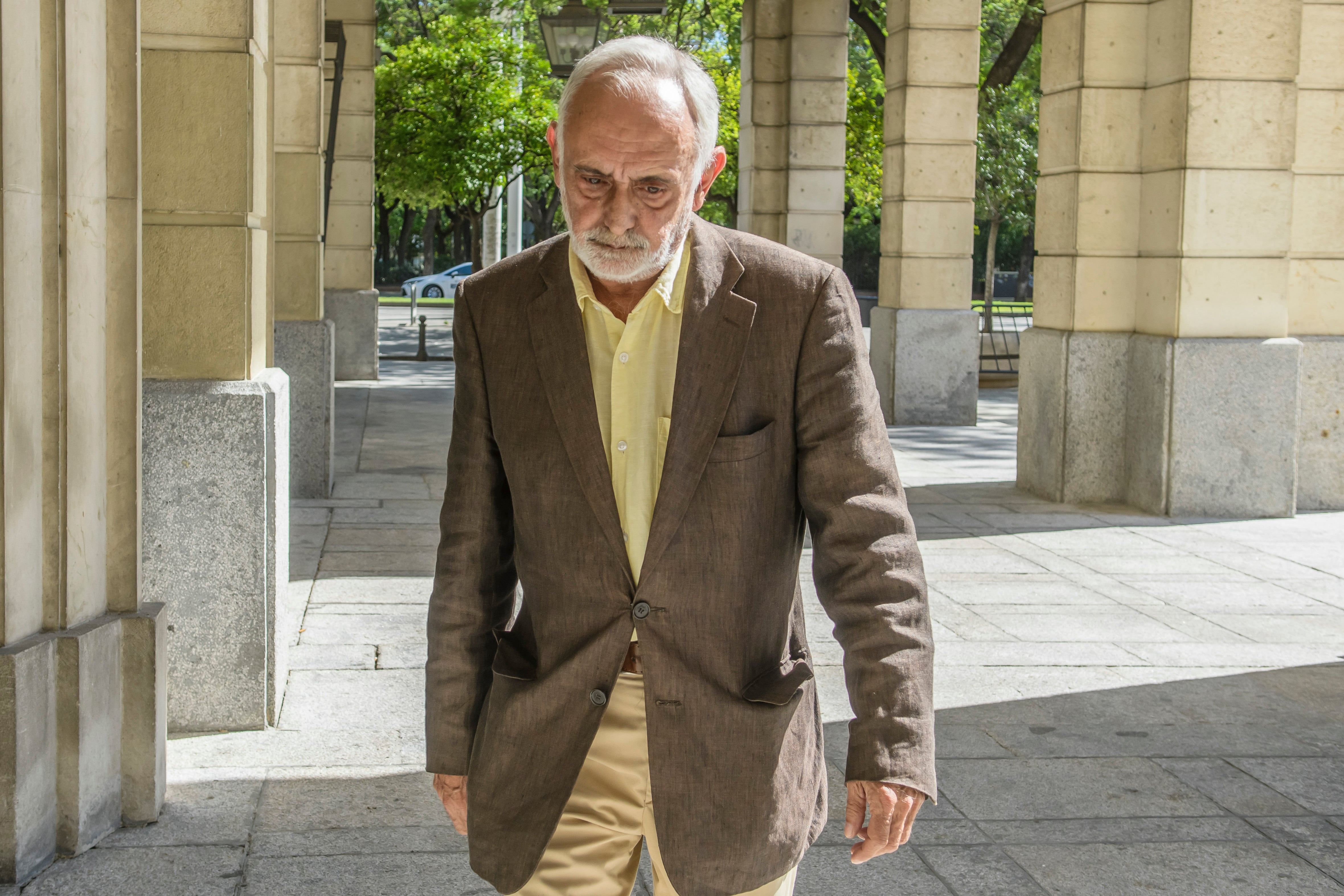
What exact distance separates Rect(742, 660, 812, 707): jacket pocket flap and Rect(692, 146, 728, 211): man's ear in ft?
2.42

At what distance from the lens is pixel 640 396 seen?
243 cm

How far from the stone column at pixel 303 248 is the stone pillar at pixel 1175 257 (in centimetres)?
508

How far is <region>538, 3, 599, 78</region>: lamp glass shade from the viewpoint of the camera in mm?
14109

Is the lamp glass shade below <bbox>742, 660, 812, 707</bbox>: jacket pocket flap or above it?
above

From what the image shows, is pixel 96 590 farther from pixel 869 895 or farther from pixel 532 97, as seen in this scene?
pixel 532 97

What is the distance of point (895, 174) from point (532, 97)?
Result: 1527 centimetres

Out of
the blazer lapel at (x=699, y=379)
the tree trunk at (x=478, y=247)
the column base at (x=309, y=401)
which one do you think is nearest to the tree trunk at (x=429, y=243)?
the tree trunk at (x=478, y=247)

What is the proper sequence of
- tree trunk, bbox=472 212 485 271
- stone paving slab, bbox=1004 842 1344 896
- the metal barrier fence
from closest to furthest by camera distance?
stone paving slab, bbox=1004 842 1344 896 → the metal barrier fence → tree trunk, bbox=472 212 485 271

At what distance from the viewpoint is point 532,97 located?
97.2 feet

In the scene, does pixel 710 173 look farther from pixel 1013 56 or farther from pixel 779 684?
pixel 1013 56

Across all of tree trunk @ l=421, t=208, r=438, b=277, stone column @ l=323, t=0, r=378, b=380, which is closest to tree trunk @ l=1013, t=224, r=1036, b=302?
tree trunk @ l=421, t=208, r=438, b=277

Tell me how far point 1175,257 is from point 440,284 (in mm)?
43587

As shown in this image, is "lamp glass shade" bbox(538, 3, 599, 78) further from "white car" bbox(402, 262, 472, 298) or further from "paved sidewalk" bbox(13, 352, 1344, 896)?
"white car" bbox(402, 262, 472, 298)

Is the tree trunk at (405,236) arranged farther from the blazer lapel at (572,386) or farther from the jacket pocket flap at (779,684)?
the jacket pocket flap at (779,684)
